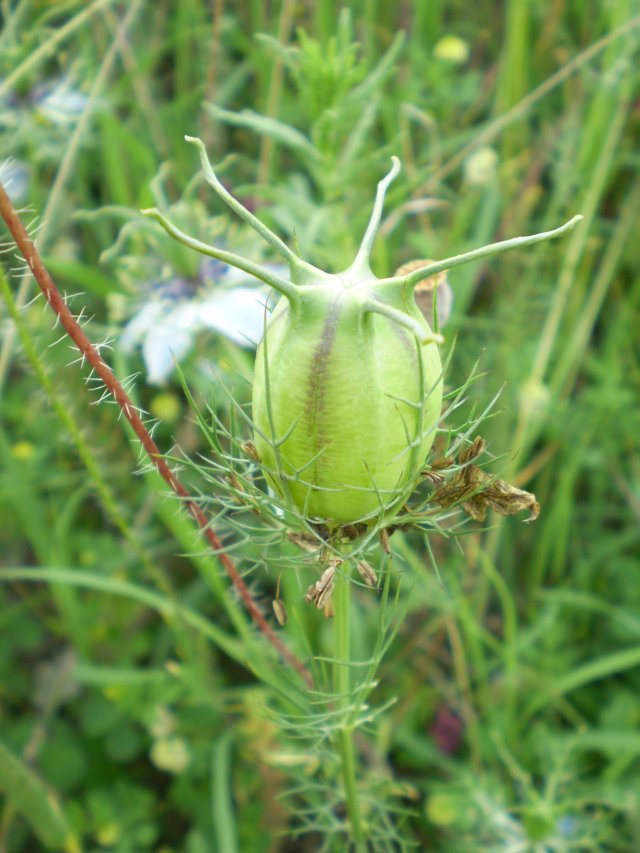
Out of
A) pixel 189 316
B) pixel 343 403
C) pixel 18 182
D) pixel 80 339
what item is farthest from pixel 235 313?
pixel 18 182

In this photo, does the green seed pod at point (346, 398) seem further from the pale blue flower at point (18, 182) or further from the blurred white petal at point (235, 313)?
the pale blue flower at point (18, 182)

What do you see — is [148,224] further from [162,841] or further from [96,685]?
[162,841]

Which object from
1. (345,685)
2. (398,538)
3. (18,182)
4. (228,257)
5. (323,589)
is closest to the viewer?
(228,257)

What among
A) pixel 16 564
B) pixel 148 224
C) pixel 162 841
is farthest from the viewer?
pixel 16 564

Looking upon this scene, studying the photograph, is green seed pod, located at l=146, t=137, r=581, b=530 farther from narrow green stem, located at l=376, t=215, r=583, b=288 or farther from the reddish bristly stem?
the reddish bristly stem

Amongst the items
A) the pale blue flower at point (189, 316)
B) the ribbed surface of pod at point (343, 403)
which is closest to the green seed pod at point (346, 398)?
the ribbed surface of pod at point (343, 403)

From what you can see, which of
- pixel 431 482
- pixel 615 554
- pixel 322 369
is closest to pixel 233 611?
pixel 431 482

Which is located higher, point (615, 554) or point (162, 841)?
point (615, 554)

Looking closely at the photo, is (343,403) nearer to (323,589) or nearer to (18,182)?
(323,589)
